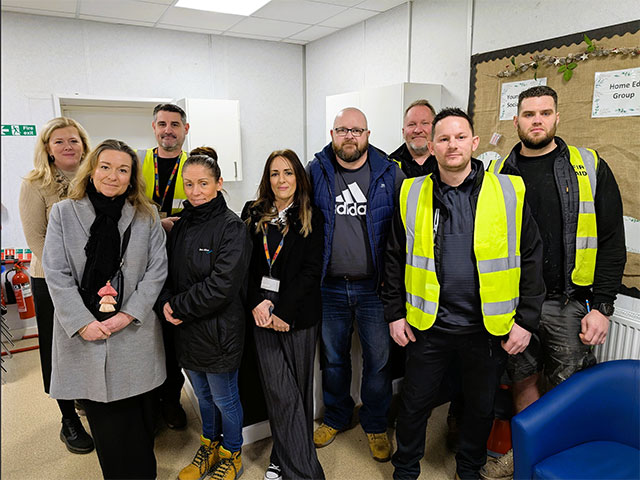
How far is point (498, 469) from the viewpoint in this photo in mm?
2141

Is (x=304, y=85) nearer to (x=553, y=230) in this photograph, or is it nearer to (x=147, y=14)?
(x=147, y=14)

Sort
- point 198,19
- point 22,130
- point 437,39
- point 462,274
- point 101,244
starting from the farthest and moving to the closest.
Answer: point 198,19 < point 22,130 < point 437,39 < point 462,274 < point 101,244

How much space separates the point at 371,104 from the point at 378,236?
203cm

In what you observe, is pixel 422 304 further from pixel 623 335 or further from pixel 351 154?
pixel 623 335

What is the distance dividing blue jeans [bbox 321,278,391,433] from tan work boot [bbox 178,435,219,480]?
63cm

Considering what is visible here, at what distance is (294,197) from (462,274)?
0.81m

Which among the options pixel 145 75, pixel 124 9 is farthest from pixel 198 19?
pixel 145 75

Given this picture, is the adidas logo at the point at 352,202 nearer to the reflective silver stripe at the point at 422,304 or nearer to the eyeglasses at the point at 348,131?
the eyeglasses at the point at 348,131

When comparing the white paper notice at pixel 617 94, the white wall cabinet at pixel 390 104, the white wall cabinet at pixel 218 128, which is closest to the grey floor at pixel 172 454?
the white paper notice at pixel 617 94

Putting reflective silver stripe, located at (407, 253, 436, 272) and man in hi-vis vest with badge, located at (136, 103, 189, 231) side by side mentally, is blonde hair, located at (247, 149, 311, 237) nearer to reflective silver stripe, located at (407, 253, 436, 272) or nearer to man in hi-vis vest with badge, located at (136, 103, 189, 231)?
reflective silver stripe, located at (407, 253, 436, 272)

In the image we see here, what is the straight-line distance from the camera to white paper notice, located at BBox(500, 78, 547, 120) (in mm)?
2973

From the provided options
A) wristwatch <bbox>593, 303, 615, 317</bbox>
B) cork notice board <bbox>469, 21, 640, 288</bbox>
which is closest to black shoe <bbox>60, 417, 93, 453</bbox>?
wristwatch <bbox>593, 303, 615, 317</bbox>

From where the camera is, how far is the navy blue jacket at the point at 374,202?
215 centimetres

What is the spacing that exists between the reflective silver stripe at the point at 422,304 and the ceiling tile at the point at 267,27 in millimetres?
3456
